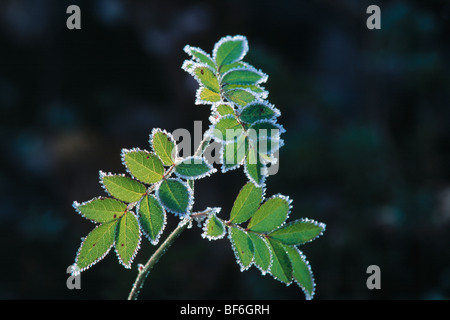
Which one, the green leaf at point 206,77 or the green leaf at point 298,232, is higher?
the green leaf at point 206,77

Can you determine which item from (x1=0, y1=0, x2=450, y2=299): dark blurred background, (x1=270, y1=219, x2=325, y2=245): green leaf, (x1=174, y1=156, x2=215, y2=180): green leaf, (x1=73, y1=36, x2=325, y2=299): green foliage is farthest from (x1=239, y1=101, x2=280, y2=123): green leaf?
(x1=0, y1=0, x2=450, y2=299): dark blurred background

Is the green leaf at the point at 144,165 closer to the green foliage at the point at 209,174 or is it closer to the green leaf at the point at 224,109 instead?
the green foliage at the point at 209,174

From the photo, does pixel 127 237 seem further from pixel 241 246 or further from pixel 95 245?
pixel 241 246

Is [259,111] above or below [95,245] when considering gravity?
above

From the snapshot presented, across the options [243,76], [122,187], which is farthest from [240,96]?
[122,187]

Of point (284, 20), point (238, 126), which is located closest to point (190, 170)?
point (238, 126)

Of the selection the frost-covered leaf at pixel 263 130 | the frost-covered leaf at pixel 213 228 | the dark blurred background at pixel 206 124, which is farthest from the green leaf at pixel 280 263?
the dark blurred background at pixel 206 124

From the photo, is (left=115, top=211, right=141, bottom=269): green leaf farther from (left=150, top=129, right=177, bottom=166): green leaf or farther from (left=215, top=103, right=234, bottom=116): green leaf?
(left=215, top=103, right=234, bottom=116): green leaf
